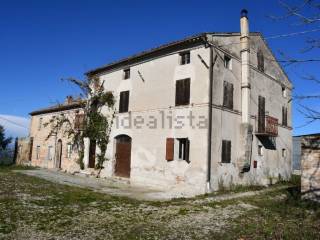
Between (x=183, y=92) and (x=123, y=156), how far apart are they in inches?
228

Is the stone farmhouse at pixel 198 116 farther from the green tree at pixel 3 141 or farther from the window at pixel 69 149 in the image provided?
the green tree at pixel 3 141

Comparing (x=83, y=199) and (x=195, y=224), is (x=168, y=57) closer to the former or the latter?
(x=83, y=199)

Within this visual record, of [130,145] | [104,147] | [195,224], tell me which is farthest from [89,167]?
[195,224]

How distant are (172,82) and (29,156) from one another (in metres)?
19.6

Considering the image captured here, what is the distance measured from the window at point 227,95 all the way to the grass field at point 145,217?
5456mm

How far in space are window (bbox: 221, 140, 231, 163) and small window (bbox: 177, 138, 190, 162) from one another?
180cm

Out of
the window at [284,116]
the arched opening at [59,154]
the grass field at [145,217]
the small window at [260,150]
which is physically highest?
the window at [284,116]

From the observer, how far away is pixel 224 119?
54.4 feet

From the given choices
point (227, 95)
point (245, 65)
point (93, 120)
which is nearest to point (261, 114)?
point (245, 65)

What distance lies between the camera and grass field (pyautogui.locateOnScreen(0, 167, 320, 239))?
7.41 m

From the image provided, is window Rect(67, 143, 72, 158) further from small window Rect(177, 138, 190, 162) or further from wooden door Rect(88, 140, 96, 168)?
small window Rect(177, 138, 190, 162)

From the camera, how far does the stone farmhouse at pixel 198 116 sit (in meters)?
15.8

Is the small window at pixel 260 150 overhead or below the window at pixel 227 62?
below

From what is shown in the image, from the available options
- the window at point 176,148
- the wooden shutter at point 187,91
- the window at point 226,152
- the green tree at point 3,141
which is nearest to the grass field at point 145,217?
the window at point 226,152
